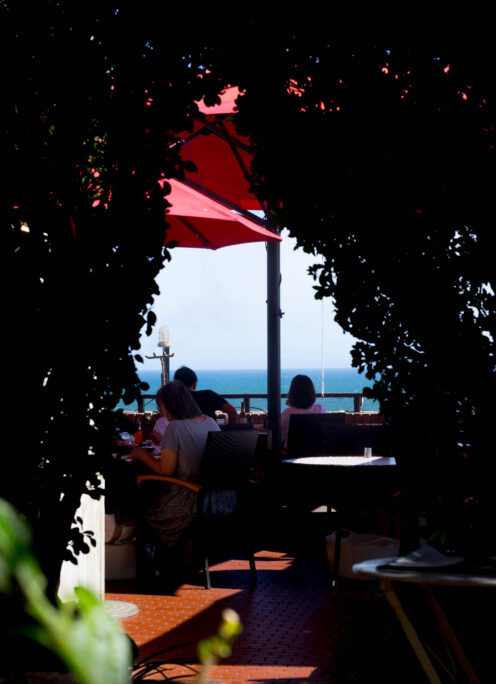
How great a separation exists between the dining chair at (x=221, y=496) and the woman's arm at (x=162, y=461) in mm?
50

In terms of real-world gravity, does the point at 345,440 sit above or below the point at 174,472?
above

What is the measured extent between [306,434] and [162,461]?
1886 millimetres

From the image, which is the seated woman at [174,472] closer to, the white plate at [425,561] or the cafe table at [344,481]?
the cafe table at [344,481]

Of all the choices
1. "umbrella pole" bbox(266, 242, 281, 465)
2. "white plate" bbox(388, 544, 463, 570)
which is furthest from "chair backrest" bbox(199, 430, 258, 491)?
"white plate" bbox(388, 544, 463, 570)

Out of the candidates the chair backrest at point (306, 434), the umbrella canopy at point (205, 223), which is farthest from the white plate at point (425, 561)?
the chair backrest at point (306, 434)

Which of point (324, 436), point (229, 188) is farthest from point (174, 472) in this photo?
point (229, 188)

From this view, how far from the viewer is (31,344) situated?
2139 millimetres

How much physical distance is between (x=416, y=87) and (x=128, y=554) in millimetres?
4159

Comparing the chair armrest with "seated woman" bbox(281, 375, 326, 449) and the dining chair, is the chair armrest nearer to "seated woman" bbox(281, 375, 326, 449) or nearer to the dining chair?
the dining chair

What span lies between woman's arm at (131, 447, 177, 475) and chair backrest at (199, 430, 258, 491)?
0.20m

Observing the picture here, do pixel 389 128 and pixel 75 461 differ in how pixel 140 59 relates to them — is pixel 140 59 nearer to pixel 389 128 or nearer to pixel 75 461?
pixel 389 128

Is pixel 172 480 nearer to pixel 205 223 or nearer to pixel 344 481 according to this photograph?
pixel 344 481

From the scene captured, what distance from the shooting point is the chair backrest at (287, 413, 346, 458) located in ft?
23.1

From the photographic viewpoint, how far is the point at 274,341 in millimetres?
7348
